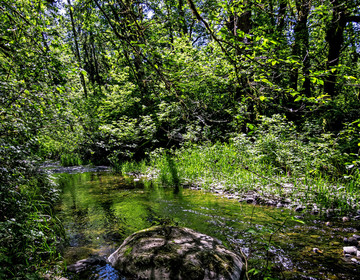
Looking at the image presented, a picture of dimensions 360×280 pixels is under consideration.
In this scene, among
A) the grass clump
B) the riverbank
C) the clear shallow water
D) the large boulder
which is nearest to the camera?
the large boulder

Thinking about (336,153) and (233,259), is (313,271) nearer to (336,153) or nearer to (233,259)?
(233,259)

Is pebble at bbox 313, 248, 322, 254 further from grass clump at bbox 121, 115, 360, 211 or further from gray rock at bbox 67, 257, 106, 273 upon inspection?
gray rock at bbox 67, 257, 106, 273

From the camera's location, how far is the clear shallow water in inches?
108

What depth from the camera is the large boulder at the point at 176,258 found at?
2.50 meters

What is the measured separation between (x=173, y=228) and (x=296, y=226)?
2312 mm

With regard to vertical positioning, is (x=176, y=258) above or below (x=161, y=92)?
below

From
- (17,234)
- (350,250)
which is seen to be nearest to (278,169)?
(350,250)

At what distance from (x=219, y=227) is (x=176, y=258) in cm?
153

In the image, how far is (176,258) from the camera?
2.64 meters

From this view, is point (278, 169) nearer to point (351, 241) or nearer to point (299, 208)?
point (299, 208)

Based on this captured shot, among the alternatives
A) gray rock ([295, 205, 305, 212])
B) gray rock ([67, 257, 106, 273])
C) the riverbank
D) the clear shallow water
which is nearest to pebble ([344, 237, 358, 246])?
the clear shallow water

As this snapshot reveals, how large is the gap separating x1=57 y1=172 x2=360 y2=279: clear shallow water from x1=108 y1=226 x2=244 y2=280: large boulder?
0.22 metres

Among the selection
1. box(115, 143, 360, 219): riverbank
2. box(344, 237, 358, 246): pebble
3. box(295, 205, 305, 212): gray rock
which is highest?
box(115, 143, 360, 219): riverbank

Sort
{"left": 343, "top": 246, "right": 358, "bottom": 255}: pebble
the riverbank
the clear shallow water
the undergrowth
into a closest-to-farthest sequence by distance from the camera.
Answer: the undergrowth
the clear shallow water
{"left": 343, "top": 246, "right": 358, "bottom": 255}: pebble
the riverbank
